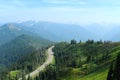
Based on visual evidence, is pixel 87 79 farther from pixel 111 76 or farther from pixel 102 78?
pixel 111 76

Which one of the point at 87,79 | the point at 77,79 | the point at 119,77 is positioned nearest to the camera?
the point at 119,77

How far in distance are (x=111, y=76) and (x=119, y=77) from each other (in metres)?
7.41

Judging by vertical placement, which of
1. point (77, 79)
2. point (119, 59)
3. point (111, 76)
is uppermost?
point (119, 59)

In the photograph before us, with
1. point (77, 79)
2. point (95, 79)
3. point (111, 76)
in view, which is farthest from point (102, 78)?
point (111, 76)

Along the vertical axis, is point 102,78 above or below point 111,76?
below

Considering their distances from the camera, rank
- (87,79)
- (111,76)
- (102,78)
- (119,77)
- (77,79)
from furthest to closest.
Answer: (77,79), (87,79), (102,78), (111,76), (119,77)

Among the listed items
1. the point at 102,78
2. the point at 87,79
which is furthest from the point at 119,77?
the point at 87,79

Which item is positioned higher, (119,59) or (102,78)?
(119,59)

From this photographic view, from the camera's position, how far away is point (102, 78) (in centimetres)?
16025

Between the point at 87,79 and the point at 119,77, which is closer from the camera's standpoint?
the point at 119,77

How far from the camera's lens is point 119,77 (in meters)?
79.9

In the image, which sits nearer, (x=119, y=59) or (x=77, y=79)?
(x=119, y=59)

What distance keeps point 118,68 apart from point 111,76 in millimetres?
6536

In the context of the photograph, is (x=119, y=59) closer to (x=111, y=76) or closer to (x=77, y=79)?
(x=111, y=76)
